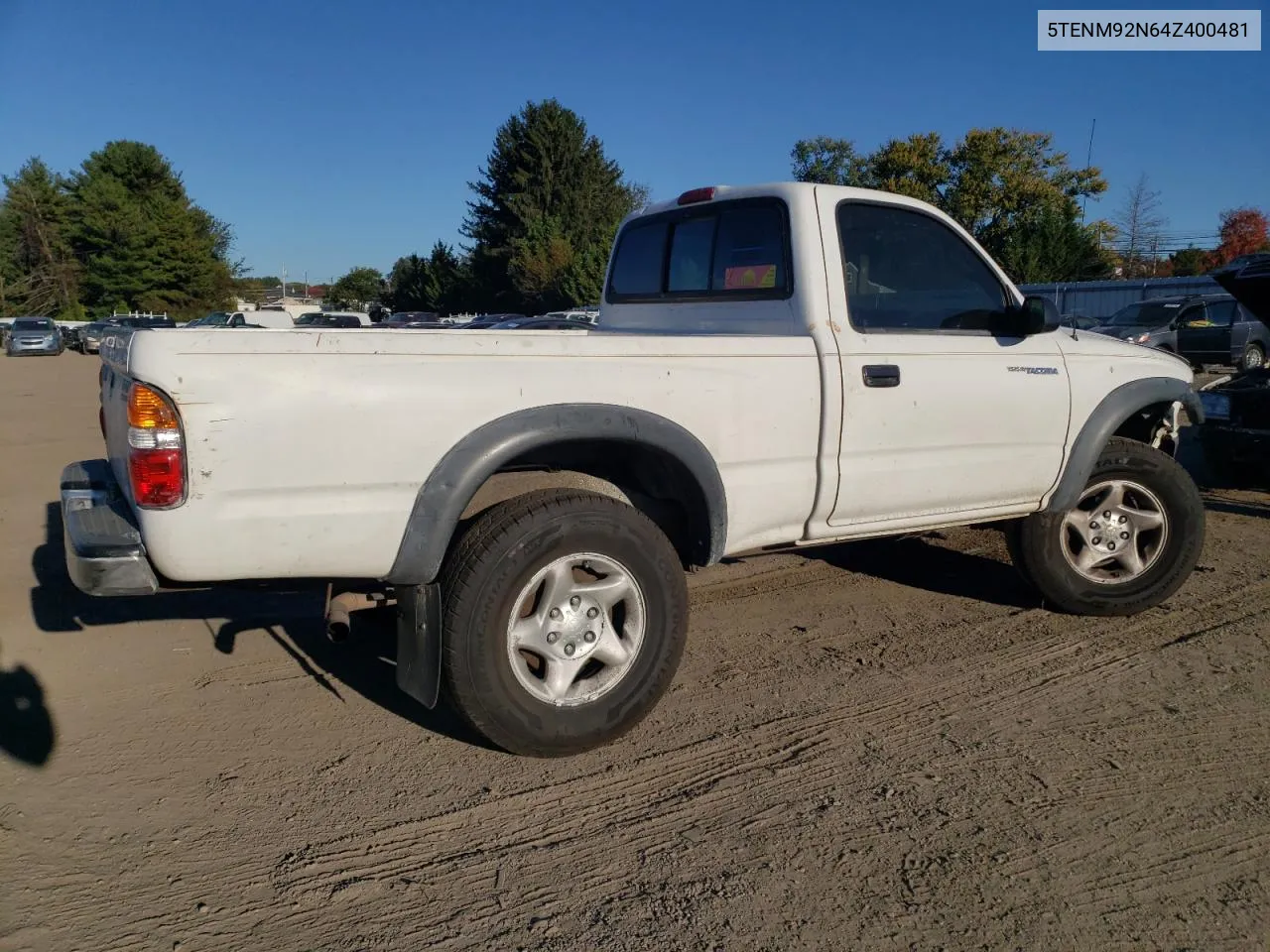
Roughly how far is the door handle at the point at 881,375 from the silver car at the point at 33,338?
134 ft

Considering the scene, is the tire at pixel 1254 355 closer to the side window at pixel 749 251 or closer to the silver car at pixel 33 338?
the side window at pixel 749 251

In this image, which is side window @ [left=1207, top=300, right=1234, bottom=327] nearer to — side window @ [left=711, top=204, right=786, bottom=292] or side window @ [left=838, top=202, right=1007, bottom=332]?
side window @ [left=838, top=202, right=1007, bottom=332]

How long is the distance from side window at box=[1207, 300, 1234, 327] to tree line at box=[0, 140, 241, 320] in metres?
58.6

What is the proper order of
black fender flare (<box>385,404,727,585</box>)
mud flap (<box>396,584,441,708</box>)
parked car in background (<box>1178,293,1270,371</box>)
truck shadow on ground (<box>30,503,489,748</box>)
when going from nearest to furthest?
1. black fender flare (<box>385,404,727,585</box>)
2. mud flap (<box>396,584,441,708</box>)
3. truck shadow on ground (<box>30,503,489,748</box>)
4. parked car in background (<box>1178,293,1270,371</box>)

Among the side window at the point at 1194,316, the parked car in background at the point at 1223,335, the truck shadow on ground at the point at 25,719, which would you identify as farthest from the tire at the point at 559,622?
the side window at the point at 1194,316

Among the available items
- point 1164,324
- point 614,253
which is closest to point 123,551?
point 614,253

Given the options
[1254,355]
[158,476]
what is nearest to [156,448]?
[158,476]

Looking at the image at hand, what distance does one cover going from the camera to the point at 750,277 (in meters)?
4.32

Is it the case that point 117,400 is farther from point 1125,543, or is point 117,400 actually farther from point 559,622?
point 1125,543

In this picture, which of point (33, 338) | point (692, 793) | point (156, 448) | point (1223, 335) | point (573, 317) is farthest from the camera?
point (33, 338)

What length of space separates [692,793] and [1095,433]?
2.61 m

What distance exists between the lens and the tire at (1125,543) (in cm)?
476

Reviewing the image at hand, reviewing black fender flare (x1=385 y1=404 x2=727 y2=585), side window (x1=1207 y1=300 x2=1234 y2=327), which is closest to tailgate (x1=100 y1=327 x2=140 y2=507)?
black fender flare (x1=385 y1=404 x2=727 y2=585)

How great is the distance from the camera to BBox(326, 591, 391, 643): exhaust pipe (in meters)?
3.37
